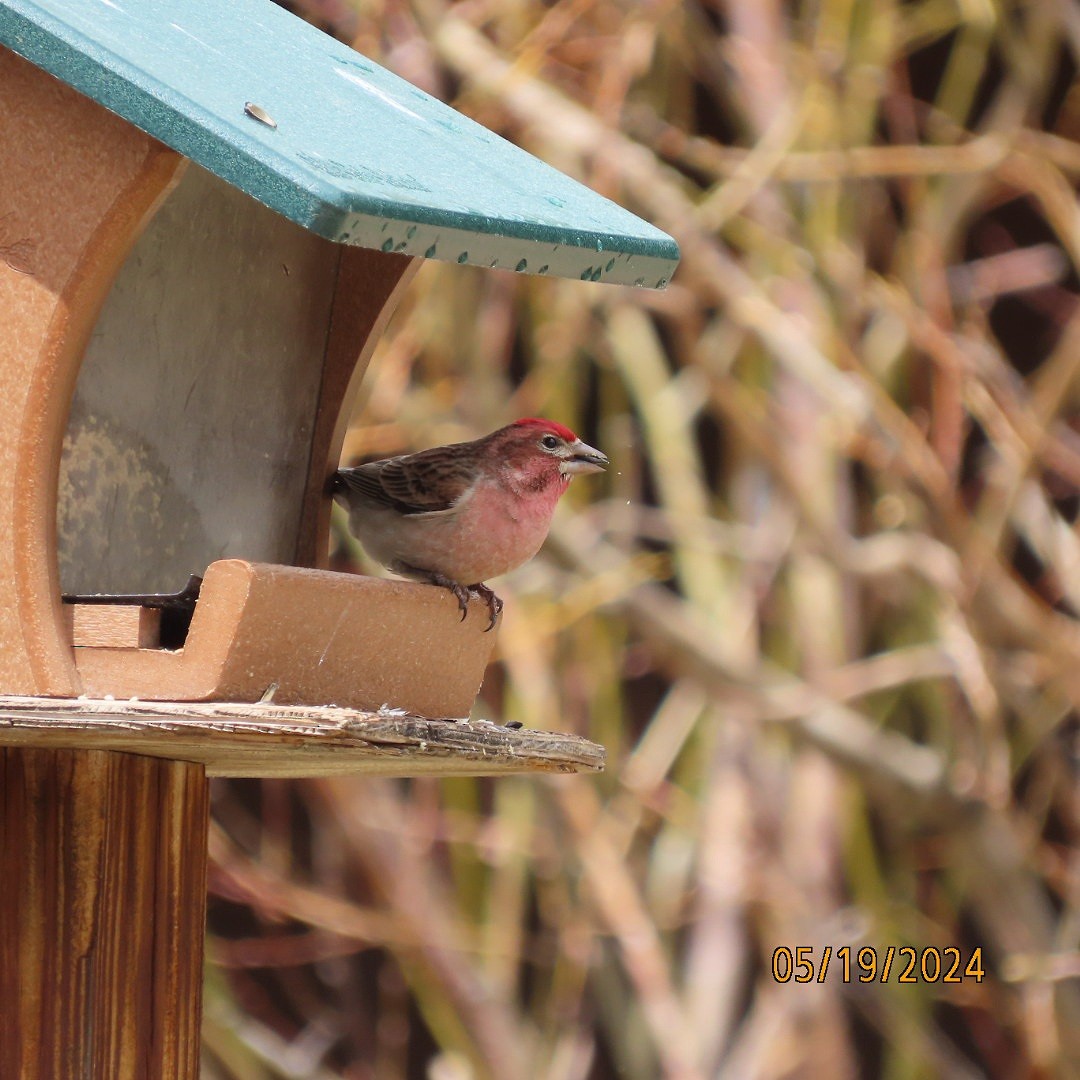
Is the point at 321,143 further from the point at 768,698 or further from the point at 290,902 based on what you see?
the point at 290,902

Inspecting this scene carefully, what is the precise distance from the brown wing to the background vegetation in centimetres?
221

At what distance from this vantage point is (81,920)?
8.45 feet

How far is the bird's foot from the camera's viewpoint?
3.05 meters

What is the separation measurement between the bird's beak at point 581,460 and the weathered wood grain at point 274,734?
4.58 feet

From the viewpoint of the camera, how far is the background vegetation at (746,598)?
6.00 metres

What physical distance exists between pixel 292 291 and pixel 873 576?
346 centimetres

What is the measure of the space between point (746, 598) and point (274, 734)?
17.1ft

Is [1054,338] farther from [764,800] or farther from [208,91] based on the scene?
[208,91]

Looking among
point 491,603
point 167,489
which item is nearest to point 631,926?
point 491,603

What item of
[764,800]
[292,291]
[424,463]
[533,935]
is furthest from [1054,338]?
[292,291]

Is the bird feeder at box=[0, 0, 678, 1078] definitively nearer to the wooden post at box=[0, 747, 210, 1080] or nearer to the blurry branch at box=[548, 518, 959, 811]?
the wooden post at box=[0, 747, 210, 1080]

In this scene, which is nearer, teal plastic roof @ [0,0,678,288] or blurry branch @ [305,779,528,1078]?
teal plastic roof @ [0,0,678,288]

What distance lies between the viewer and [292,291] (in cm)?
324

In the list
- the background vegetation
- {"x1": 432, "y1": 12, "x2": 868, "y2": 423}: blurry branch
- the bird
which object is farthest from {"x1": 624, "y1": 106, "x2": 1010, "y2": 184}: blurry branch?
the bird
